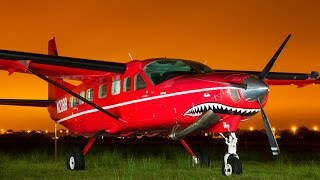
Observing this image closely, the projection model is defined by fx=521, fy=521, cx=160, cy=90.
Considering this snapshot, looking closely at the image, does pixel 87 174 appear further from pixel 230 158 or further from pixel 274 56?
pixel 274 56

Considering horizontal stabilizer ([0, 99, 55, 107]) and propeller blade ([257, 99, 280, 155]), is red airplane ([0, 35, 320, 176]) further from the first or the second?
horizontal stabilizer ([0, 99, 55, 107])

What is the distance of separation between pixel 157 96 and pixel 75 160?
168 inches

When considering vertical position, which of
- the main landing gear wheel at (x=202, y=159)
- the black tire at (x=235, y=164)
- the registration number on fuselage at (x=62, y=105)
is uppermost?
the registration number on fuselage at (x=62, y=105)

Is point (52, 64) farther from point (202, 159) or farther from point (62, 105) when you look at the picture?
point (202, 159)

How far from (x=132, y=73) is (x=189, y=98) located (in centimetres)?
283

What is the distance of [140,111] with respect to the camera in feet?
47.7

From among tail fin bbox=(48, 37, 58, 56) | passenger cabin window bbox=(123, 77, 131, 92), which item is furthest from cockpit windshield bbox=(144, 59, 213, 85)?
tail fin bbox=(48, 37, 58, 56)

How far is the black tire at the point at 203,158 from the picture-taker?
55.5 ft

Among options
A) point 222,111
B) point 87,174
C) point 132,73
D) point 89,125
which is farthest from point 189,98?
point 89,125

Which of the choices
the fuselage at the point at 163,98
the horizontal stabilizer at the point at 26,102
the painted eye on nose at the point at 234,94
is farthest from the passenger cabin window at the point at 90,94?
the painted eye on nose at the point at 234,94

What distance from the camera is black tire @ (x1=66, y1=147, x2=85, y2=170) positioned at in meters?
16.4

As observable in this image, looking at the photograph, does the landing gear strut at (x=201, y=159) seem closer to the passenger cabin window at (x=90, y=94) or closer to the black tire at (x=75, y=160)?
the black tire at (x=75, y=160)

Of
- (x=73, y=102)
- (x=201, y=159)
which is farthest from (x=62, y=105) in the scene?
(x=201, y=159)

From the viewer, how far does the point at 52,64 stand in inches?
603
